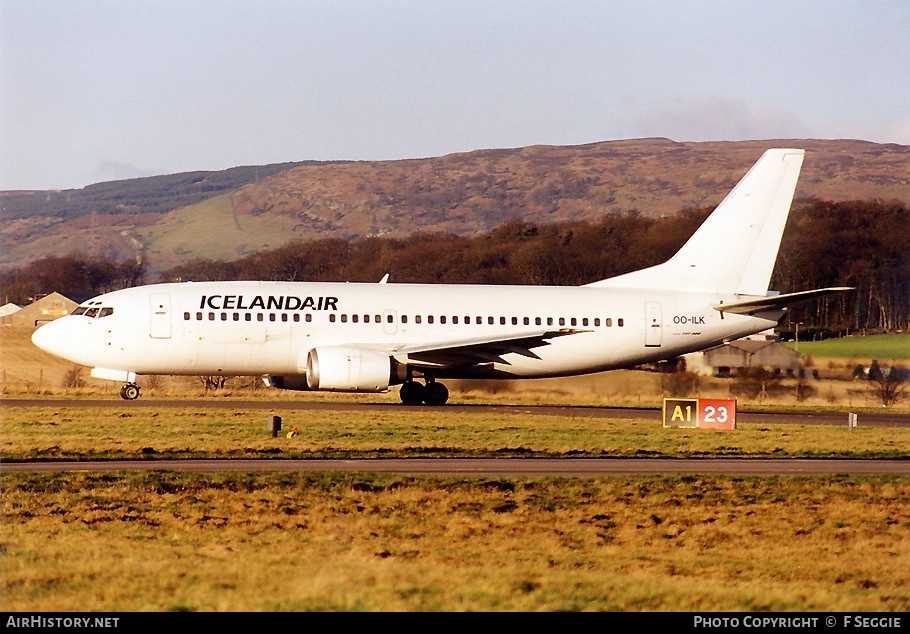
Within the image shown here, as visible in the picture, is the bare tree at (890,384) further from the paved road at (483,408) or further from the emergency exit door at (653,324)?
the emergency exit door at (653,324)

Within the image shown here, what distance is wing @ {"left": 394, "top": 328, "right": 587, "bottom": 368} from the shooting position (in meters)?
39.8

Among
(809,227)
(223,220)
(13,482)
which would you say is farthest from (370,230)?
(13,482)

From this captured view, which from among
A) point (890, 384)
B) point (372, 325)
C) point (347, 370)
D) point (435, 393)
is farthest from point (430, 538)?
point (890, 384)

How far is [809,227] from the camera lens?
67125 mm

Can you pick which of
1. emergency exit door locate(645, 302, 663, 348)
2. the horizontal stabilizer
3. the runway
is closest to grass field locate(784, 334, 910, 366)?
the horizontal stabilizer

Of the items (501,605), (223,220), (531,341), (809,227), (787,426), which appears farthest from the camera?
(223,220)

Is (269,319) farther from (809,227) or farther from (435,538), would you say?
(809,227)

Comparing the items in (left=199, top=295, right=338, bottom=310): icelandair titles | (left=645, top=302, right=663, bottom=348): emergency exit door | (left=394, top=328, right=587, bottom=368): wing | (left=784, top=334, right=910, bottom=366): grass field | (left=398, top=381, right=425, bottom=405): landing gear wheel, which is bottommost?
(left=398, top=381, right=425, bottom=405): landing gear wheel

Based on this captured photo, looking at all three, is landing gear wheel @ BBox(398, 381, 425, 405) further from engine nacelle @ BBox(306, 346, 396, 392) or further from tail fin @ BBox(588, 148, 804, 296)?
tail fin @ BBox(588, 148, 804, 296)

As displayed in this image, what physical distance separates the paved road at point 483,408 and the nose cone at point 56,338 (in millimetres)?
1778

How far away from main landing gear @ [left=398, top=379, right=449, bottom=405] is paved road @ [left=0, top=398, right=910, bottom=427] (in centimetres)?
39

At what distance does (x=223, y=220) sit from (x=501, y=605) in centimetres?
18004

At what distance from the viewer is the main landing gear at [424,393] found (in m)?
42.5

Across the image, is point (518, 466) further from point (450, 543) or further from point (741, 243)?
point (741, 243)
